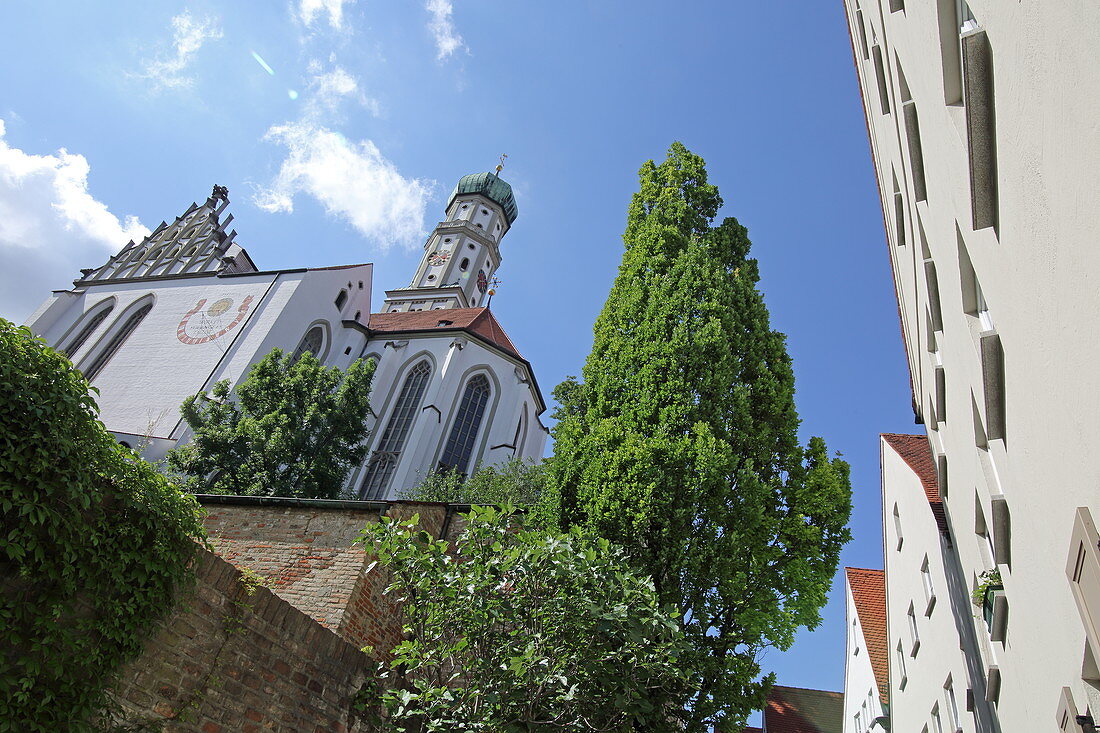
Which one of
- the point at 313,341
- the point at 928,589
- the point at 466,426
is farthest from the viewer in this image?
the point at 466,426

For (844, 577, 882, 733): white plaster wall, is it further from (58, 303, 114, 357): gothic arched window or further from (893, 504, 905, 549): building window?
(58, 303, 114, 357): gothic arched window

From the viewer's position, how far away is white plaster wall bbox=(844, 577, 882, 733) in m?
17.5

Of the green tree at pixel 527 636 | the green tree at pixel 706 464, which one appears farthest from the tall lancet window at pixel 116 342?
the green tree at pixel 527 636

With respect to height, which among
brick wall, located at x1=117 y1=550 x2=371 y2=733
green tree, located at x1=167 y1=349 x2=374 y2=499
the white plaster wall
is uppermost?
green tree, located at x1=167 y1=349 x2=374 y2=499

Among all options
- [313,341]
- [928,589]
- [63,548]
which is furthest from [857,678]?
[313,341]

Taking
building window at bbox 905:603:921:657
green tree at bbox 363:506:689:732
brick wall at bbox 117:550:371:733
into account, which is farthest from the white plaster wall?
brick wall at bbox 117:550:371:733

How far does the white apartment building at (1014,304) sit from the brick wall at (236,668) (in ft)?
18.8

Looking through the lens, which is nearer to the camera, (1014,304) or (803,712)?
(1014,304)

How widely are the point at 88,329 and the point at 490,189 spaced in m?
33.0

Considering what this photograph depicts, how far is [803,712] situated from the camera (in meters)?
25.6

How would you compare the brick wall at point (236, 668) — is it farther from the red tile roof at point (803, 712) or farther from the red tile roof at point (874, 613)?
the red tile roof at point (803, 712)

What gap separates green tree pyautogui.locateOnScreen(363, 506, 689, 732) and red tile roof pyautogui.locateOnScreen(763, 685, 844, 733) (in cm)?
2037

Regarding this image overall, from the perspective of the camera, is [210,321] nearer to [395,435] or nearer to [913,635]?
[395,435]

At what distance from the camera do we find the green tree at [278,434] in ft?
64.6
